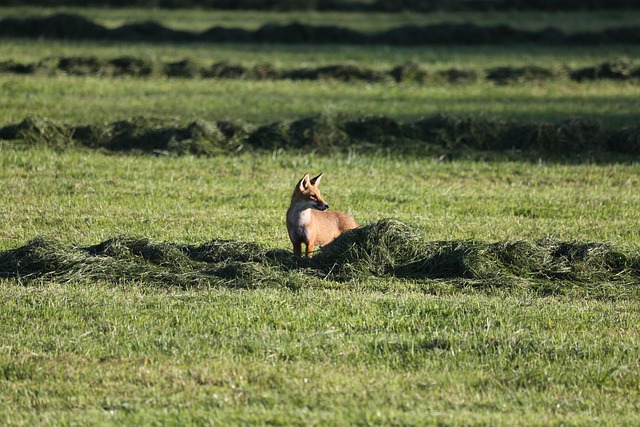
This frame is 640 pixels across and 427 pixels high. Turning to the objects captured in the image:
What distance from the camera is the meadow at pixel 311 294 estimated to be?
7.34 meters

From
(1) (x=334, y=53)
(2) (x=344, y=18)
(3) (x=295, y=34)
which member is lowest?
(1) (x=334, y=53)

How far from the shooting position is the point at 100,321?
8875 millimetres

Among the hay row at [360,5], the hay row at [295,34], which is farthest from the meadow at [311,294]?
the hay row at [360,5]

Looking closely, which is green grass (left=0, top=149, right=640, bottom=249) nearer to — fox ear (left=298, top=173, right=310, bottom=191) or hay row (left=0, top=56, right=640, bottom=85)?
fox ear (left=298, top=173, right=310, bottom=191)

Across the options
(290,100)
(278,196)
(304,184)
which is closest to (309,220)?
(304,184)

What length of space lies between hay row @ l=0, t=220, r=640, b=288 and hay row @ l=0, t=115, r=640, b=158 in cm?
672

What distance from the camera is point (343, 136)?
18.2 meters

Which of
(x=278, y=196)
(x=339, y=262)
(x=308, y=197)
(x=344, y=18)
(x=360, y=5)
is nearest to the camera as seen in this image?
(x=339, y=262)

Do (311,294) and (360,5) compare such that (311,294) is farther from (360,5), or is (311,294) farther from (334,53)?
(360,5)

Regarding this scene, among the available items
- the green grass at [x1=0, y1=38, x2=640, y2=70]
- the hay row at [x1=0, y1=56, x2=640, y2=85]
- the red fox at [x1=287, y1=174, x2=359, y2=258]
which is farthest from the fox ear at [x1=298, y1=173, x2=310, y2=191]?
the green grass at [x1=0, y1=38, x2=640, y2=70]

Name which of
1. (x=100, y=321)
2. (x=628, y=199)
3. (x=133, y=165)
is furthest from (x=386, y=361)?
(x=133, y=165)

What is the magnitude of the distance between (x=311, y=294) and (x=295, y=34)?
24.3m

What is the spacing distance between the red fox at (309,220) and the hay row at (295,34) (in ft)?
71.1

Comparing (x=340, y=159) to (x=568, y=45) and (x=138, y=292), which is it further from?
(x=568, y=45)
